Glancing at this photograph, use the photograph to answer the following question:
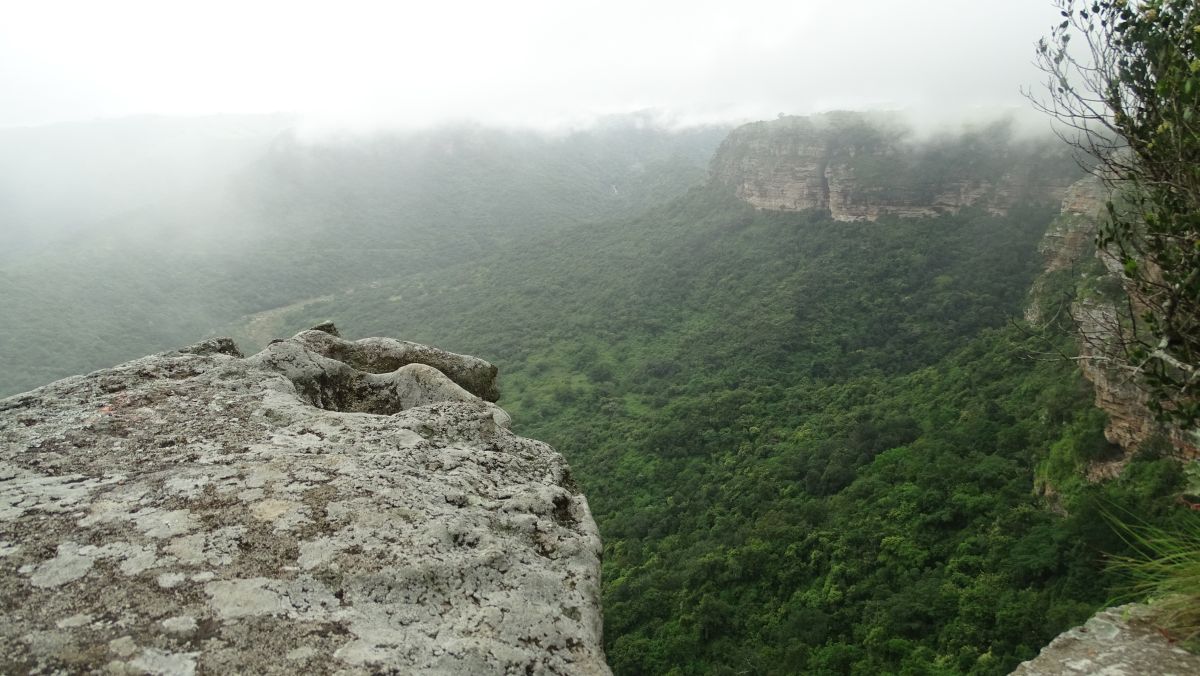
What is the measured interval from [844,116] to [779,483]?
78.4 metres

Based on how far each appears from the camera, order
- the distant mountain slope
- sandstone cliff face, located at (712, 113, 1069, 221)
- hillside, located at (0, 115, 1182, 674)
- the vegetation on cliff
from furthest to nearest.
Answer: the distant mountain slope < sandstone cliff face, located at (712, 113, 1069, 221) < hillside, located at (0, 115, 1182, 674) < the vegetation on cliff

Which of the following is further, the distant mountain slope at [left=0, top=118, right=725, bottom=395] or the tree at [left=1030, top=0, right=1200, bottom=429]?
the distant mountain slope at [left=0, top=118, right=725, bottom=395]

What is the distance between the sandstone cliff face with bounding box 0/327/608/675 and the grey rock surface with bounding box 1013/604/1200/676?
2492 millimetres

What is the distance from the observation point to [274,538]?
309cm

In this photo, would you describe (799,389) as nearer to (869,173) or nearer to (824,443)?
(824,443)

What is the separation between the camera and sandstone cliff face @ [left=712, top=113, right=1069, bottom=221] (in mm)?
75812

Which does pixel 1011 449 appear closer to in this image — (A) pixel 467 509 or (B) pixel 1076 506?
(B) pixel 1076 506

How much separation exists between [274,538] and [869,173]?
90.0 metres

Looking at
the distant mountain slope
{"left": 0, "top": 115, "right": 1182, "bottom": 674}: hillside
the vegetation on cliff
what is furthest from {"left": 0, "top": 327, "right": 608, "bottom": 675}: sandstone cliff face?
the distant mountain slope

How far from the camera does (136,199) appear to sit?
160625 mm

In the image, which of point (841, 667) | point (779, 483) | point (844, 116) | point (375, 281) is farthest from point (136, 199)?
point (841, 667)

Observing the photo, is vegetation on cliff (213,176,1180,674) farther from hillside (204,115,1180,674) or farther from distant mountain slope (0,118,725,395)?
distant mountain slope (0,118,725,395)

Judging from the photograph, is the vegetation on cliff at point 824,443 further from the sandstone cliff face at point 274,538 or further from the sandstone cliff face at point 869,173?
the sandstone cliff face at point 274,538

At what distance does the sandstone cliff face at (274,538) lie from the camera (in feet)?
8.11
